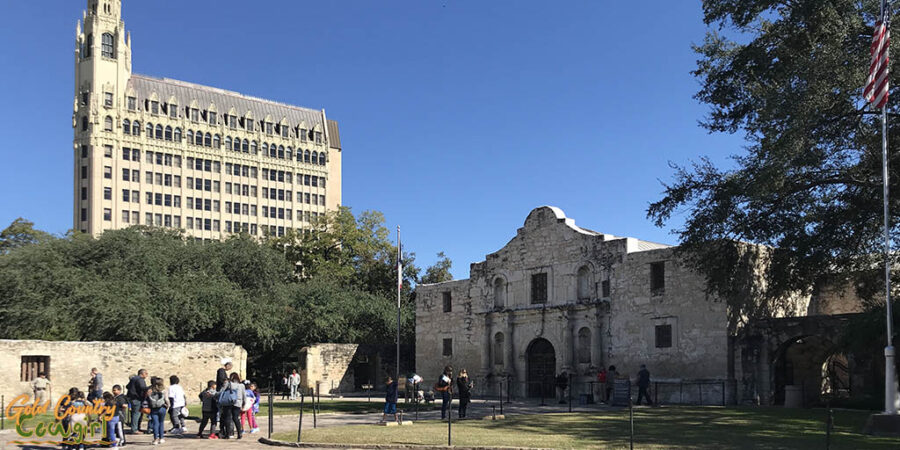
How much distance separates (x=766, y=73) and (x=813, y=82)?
11.3 feet

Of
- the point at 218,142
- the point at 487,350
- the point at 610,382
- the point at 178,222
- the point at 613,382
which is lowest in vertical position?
the point at 610,382

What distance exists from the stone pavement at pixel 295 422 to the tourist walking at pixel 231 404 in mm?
367

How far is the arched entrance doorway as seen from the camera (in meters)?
38.6

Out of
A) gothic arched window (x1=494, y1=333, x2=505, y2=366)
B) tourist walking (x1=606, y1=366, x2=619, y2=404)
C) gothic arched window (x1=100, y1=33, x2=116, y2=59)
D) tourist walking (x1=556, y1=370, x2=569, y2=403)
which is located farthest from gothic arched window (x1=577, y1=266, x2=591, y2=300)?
gothic arched window (x1=100, y1=33, x2=116, y2=59)

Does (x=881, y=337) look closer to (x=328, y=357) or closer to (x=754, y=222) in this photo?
(x=754, y=222)

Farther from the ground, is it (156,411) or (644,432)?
(156,411)

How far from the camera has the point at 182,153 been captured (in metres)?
104

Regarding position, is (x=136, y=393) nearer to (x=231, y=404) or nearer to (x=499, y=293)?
(x=231, y=404)

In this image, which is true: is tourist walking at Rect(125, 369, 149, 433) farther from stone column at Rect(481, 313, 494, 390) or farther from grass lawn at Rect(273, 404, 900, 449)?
stone column at Rect(481, 313, 494, 390)

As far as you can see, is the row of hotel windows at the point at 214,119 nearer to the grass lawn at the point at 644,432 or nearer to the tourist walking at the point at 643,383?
the tourist walking at the point at 643,383

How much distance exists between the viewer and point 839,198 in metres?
27.1

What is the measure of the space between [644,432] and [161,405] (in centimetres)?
1117

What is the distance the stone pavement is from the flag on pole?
13548 millimetres

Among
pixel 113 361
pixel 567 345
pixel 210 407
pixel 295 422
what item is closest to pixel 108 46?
pixel 113 361
